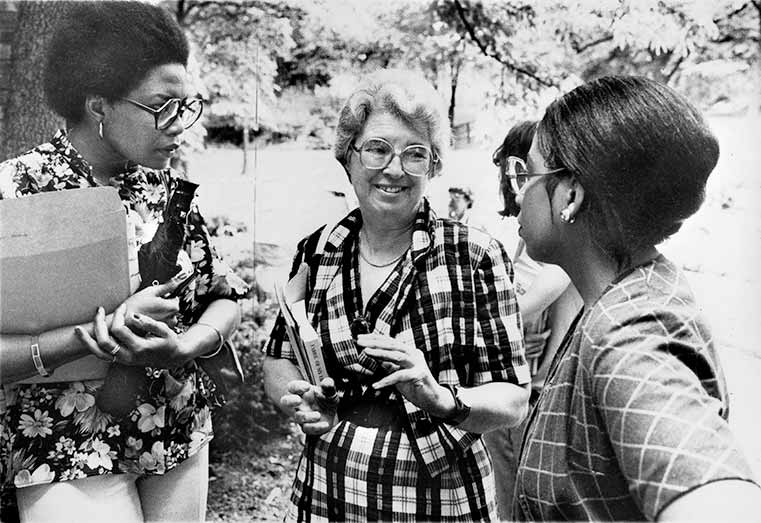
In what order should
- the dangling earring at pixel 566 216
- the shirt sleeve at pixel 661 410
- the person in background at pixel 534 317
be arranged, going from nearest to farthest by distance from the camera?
the shirt sleeve at pixel 661 410, the dangling earring at pixel 566 216, the person in background at pixel 534 317

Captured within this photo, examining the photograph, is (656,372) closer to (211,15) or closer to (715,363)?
(715,363)

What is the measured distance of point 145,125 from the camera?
1.47 meters

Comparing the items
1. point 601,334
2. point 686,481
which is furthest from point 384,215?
point 686,481

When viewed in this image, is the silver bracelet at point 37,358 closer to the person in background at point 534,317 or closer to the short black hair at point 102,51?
the short black hair at point 102,51

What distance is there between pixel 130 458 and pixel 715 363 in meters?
1.15

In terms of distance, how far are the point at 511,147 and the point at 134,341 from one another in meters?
1.09

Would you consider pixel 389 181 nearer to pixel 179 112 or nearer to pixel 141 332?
pixel 179 112

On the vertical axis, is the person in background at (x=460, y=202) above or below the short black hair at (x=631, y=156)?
below

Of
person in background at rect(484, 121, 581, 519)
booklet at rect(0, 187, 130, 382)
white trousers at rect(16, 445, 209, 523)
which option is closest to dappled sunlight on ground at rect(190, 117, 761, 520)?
person in background at rect(484, 121, 581, 519)

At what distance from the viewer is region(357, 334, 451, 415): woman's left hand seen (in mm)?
1438

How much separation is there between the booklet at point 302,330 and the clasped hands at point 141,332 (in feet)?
0.79

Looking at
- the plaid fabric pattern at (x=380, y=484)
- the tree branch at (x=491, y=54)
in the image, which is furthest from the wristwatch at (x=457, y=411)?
the tree branch at (x=491, y=54)

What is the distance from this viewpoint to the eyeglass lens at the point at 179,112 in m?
1.49

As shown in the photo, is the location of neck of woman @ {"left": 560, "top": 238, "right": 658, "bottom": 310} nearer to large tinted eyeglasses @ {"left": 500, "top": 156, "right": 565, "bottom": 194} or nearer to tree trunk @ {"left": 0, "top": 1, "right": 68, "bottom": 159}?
large tinted eyeglasses @ {"left": 500, "top": 156, "right": 565, "bottom": 194}
